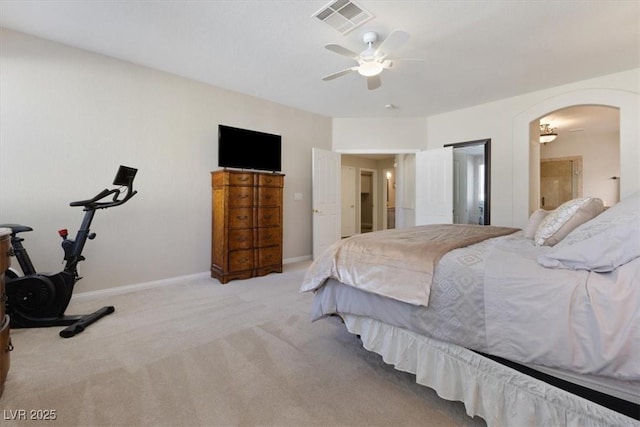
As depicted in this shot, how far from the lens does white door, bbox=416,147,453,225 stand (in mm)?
5090

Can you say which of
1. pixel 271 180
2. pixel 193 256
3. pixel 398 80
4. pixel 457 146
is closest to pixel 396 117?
pixel 457 146

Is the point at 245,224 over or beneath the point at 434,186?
beneath

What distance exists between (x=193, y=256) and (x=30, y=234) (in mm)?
1610

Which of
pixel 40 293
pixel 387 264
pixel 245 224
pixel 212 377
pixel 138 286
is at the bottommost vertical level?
pixel 212 377

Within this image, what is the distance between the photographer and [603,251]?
1201mm

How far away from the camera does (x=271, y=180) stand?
421 centimetres

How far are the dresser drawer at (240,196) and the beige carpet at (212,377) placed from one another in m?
1.54

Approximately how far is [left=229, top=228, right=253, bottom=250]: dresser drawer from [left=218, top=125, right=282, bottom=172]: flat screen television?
902 millimetres

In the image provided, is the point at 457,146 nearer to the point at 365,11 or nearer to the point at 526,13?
the point at 526,13

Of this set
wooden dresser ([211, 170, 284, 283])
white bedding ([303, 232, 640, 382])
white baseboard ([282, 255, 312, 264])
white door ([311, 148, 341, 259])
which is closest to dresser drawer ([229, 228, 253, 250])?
wooden dresser ([211, 170, 284, 283])

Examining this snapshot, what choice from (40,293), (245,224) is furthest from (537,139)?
(40,293)

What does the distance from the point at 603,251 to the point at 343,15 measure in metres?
2.46

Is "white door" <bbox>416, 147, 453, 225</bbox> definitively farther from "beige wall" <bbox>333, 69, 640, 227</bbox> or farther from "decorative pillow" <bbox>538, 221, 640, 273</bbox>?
"decorative pillow" <bbox>538, 221, 640, 273</bbox>

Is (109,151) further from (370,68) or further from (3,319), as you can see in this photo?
(370,68)
